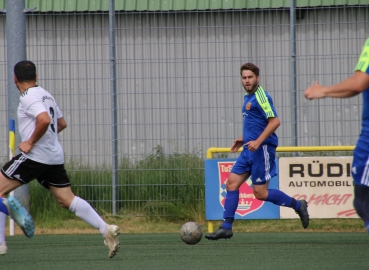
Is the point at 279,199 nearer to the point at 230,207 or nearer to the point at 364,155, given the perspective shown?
the point at 230,207

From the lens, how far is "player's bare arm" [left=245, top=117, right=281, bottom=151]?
8172mm

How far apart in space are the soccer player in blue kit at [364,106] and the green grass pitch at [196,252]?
5.59 ft

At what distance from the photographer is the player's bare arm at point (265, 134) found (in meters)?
8.17

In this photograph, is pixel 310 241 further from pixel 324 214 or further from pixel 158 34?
pixel 158 34

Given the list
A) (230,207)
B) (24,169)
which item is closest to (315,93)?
(24,169)

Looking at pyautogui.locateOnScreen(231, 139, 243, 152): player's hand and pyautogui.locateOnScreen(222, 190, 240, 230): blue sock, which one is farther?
pyautogui.locateOnScreen(231, 139, 243, 152): player's hand

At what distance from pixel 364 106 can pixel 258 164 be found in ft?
11.5

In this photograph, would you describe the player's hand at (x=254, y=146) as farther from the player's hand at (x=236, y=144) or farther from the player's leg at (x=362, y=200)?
the player's leg at (x=362, y=200)

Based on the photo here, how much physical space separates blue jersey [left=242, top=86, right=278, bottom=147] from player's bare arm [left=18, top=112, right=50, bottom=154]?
2462mm

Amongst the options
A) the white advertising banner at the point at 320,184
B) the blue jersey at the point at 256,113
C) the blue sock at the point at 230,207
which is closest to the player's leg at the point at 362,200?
the blue jersey at the point at 256,113

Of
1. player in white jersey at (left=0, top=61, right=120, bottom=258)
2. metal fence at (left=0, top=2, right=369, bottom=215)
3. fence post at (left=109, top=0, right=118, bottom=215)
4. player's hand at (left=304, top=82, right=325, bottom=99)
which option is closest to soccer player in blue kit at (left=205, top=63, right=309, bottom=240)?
player in white jersey at (left=0, top=61, right=120, bottom=258)

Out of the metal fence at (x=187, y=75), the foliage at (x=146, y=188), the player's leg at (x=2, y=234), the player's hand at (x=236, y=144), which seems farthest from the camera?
the foliage at (x=146, y=188)

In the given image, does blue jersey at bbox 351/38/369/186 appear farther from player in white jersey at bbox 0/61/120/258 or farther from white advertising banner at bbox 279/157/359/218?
white advertising banner at bbox 279/157/359/218

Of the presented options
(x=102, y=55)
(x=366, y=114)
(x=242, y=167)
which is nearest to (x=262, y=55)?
(x=102, y=55)
